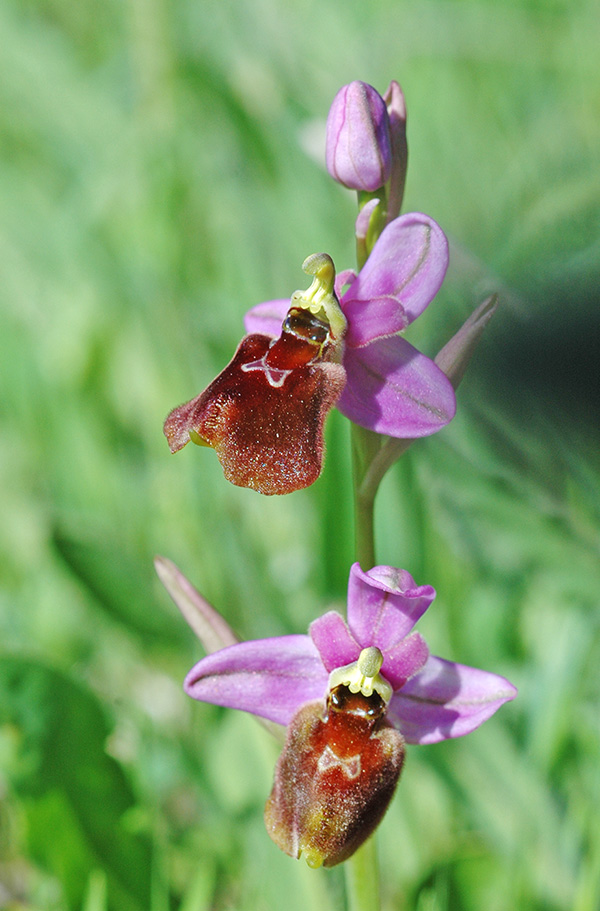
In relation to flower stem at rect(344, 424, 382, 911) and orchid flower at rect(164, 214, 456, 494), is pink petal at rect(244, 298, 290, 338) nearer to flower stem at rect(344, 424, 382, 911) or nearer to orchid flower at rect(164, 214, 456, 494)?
orchid flower at rect(164, 214, 456, 494)

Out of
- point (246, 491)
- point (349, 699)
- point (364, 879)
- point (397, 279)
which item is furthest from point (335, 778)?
point (246, 491)

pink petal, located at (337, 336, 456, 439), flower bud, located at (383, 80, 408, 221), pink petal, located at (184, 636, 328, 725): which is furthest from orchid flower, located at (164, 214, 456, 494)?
pink petal, located at (184, 636, 328, 725)

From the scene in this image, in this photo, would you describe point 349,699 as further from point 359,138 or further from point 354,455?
point 359,138

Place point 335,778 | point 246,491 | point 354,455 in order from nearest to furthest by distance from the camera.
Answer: point 335,778, point 354,455, point 246,491

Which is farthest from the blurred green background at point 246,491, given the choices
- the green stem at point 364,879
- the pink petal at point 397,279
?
the pink petal at point 397,279

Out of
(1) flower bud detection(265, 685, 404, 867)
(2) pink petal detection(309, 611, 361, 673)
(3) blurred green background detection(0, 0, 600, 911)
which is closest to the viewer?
(1) flower bud detection(265, 685, 404, 867)

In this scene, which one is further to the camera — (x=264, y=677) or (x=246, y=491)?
(x=246, y=491)

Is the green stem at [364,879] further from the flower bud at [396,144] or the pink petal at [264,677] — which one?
the flower bud at [396,144]

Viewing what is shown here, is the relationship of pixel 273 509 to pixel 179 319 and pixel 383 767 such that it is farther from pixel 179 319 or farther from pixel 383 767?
pixel 383 767
